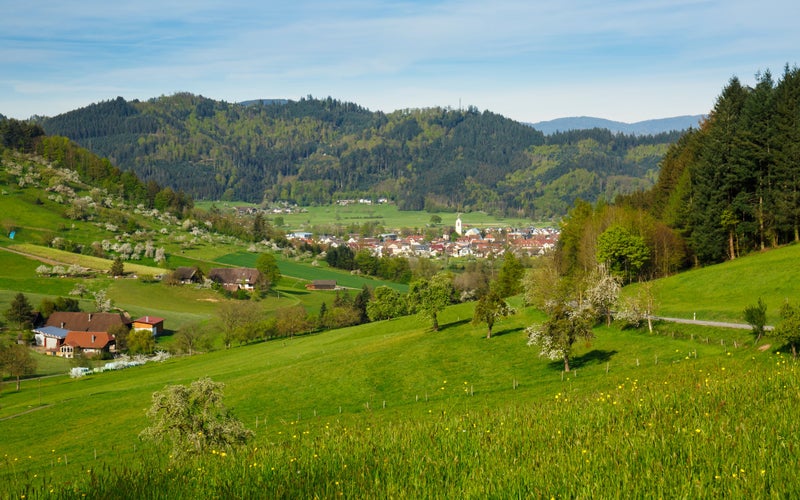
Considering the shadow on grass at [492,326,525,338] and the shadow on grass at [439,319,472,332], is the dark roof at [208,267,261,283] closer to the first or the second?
the shadow on grass at [439,319,472,332]

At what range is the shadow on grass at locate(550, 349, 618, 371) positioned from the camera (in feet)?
167

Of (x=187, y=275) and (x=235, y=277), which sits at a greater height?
(x=187, y=275)

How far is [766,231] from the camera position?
74188 millimetres

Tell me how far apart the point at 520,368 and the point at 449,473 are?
1799 inches

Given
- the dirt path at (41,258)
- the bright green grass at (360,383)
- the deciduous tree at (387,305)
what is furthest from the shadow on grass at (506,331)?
the dirt path at (41,258)

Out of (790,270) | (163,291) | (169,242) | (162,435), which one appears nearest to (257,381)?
(162,435)

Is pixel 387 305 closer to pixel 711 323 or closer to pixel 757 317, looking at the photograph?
pixel 711 323

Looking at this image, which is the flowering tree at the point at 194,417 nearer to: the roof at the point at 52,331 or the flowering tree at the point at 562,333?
the flowering tree at the point at 562,333

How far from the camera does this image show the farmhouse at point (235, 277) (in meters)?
162

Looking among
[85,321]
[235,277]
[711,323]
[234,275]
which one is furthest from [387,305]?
[711,323]

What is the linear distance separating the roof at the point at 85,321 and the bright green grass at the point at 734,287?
317 ft

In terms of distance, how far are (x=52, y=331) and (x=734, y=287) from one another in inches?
4362

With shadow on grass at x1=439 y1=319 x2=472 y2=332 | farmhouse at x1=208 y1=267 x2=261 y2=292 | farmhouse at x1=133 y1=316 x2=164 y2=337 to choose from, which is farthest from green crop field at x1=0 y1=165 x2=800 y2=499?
farmhouse at x1=208 y1=267 x2=261 y2=292

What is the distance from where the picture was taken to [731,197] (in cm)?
7862
